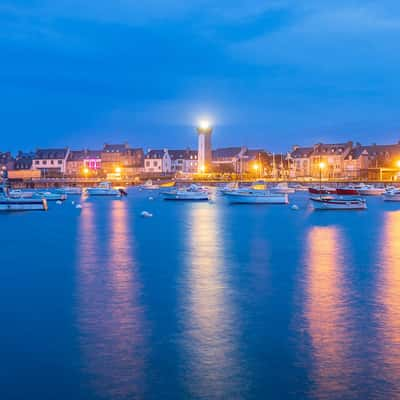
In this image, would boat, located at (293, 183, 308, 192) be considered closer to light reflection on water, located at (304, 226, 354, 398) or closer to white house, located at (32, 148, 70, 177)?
white house, located at (32, 148, 70, 177)

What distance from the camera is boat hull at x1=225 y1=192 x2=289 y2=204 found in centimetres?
6606

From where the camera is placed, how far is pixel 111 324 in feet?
46.5

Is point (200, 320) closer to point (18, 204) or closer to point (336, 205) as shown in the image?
point (336, 205)

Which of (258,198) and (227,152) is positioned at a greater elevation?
(227,152)

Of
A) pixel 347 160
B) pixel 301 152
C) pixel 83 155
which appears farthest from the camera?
pixel 83 155

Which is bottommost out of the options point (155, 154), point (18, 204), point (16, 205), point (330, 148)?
point (16, 205)

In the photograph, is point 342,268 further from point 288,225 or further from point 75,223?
point 75,223

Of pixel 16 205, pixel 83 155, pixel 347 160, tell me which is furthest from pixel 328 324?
pixel 83 155

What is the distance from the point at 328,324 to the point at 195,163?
145m

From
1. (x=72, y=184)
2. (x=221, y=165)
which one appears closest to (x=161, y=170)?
(x=221, y=165)

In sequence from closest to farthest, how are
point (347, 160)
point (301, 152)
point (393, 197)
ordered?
point (393, 197) < point (347, 160) < point (301, 152)

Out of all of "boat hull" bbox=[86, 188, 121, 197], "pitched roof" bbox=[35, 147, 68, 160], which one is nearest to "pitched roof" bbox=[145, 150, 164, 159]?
"pitched roof" bbox=[35, 147, 68, 160]

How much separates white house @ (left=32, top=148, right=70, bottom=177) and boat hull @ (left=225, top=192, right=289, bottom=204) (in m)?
103

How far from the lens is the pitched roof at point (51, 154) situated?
161 m
